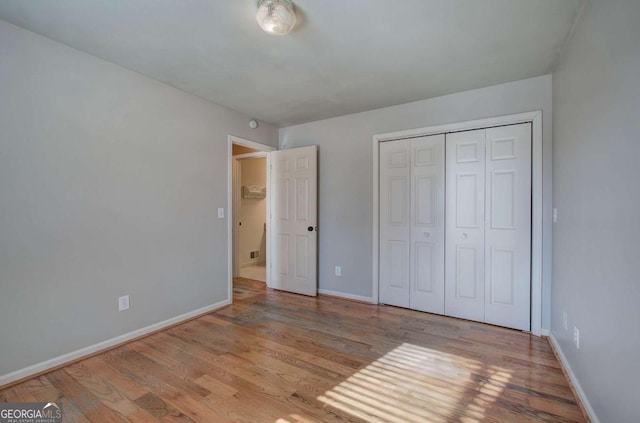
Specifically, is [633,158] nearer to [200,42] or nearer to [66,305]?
[200,42]

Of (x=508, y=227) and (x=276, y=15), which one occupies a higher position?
(x=276, y=15)

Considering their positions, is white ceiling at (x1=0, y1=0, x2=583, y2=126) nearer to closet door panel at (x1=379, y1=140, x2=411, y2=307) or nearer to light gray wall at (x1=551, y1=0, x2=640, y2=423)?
light gray wall at (x1=551, y1=0, x2=640, y2=423)

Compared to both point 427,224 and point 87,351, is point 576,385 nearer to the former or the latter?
point 427,224

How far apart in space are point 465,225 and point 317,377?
6.84 feet

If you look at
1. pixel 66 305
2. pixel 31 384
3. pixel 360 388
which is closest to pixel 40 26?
pixel 66 305

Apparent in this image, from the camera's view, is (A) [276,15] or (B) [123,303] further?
(B) [123,303]

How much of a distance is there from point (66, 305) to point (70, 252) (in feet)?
1.30

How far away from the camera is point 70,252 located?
217 centimetres

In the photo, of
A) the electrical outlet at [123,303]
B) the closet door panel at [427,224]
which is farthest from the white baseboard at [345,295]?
the electrical outlet at [123,303]

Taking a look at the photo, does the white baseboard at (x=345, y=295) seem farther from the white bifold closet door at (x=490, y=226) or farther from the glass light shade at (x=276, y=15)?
the glass light shade at (x=276, y=15)

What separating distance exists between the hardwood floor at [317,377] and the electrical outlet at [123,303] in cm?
33

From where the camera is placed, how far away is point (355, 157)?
3.64 meters

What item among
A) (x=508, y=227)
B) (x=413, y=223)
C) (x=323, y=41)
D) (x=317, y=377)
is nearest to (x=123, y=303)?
(x=317, y=377)

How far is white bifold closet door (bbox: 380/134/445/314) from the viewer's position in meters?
3.12
